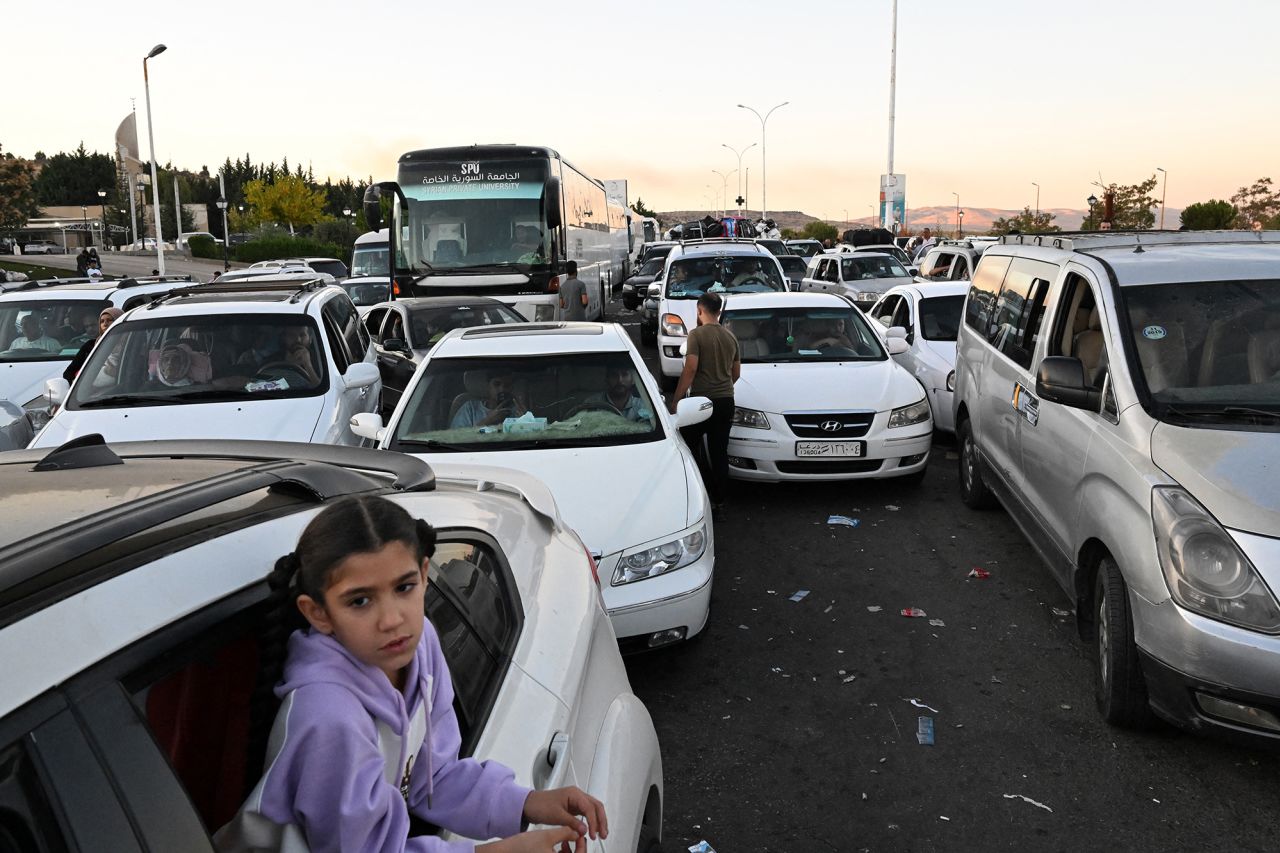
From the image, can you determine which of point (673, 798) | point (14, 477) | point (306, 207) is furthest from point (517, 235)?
point (306, 207)

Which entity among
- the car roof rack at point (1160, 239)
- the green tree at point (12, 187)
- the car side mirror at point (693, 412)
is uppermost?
the green tree at point (12, 187)

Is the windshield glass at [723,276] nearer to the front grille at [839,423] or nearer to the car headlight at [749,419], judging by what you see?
the car headlight at [749,419]

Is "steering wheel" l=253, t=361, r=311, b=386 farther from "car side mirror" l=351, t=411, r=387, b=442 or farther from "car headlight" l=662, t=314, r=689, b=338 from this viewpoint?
"car headlight" l=662, t=314, r=689, b=338

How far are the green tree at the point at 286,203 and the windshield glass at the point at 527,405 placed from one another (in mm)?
85638

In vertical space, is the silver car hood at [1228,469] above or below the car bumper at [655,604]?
above

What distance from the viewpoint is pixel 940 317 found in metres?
12.4

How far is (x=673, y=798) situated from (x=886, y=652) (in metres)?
1.85

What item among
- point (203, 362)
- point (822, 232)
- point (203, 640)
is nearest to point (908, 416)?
point (203, 362)

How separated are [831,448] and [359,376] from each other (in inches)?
148

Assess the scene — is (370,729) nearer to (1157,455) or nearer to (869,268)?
(1157,455)

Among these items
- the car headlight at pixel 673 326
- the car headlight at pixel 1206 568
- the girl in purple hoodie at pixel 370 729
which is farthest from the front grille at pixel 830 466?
the girl in purple hoodie at pixel 370 729

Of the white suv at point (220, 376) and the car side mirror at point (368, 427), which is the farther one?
the white suv at point (220, 376)

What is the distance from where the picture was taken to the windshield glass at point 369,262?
28219mm

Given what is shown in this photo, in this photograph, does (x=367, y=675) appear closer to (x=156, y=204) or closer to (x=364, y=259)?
(x=364, y=259)
